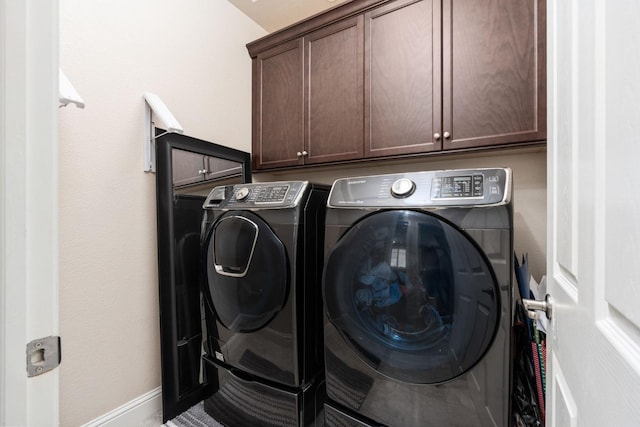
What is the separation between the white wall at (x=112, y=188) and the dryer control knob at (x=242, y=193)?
545mm

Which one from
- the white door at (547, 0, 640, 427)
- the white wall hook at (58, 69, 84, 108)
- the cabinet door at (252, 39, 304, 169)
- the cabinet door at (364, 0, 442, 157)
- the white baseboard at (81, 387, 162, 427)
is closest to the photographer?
the white door at (547, 0, 640, 427)

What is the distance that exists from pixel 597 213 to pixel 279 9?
2250mm

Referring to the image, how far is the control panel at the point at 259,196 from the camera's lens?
1.24 meters

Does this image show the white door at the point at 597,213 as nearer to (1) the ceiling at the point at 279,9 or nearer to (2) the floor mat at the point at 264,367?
(2) the floor mat at the point at 264,367

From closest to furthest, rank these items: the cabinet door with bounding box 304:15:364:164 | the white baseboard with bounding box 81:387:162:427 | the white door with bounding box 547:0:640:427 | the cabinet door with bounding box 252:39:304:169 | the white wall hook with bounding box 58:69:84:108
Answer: the white door with bounding box 547:0:640:427, the white wall hook with bounding box 58:69:84:108, the white baseboard with bounding box 81:387:162:427, the cabinet door with bounding box 304:15:364:164, the cabinet door with bounding box 252:39:304:169

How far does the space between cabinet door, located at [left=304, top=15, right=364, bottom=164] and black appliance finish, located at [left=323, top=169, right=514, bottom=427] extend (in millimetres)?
616

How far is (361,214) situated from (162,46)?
151cm

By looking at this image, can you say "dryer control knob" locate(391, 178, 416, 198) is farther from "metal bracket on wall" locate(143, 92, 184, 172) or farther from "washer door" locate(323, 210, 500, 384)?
"metal bracket on wall" locate(143, 92, 184, 172)

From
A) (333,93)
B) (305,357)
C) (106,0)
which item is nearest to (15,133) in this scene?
(305,357)

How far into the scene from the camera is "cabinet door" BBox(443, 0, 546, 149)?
1.22 meters

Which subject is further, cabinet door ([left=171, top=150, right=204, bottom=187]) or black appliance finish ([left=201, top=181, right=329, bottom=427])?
cabinet door ([left=171, top=150, right=204, bottom=187])

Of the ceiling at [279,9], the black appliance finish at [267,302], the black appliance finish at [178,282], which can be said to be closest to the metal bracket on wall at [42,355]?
the black appliance finish at [267,302]

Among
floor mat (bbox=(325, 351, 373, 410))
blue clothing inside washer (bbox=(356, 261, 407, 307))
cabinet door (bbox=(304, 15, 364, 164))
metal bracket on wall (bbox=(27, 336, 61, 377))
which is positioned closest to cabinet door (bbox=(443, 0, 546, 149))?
cabinet door (bbox=(304, 15, 364, 164))

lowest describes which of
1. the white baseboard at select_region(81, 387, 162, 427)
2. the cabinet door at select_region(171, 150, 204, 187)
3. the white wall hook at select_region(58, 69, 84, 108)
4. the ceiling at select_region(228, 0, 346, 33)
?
the white baseboard at select_region(81, 387, 162, 427)
